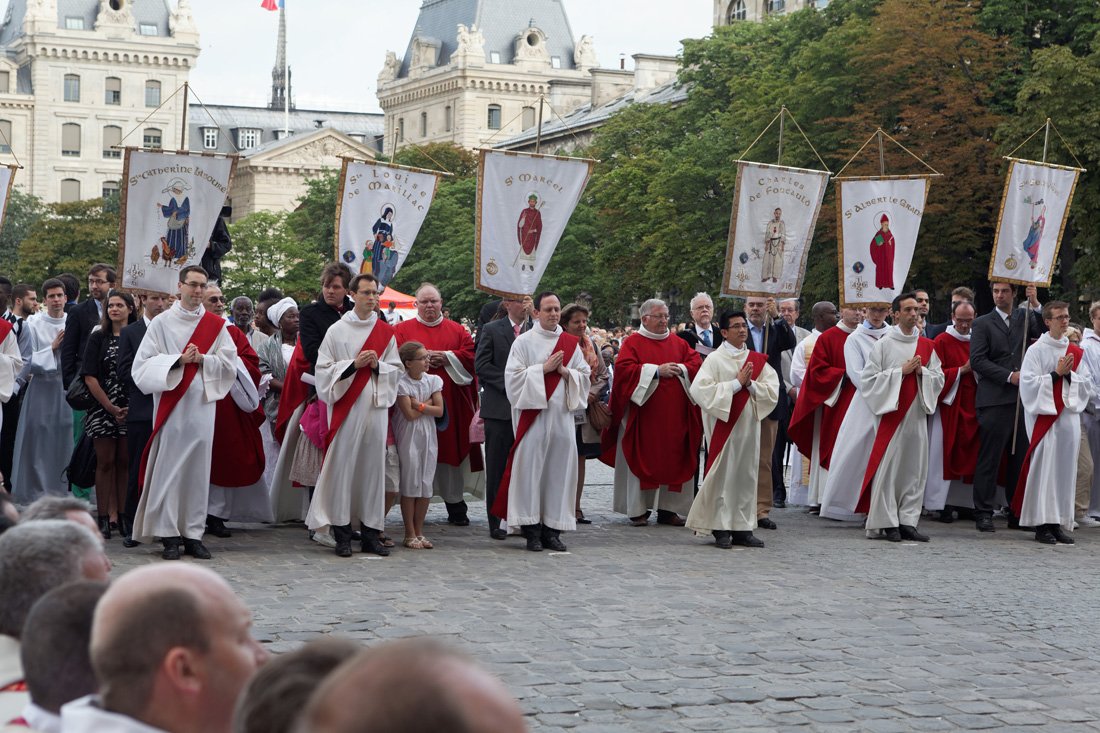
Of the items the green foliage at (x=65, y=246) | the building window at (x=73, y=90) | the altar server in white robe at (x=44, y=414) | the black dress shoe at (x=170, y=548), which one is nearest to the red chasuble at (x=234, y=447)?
the black dress shoe at (x=170, y=548)

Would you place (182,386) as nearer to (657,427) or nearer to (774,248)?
(657,427)

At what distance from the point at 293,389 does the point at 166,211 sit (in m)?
1.66

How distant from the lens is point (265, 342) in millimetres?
13250

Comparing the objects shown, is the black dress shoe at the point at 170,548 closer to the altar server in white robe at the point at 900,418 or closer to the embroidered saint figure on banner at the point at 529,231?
the embroidered saint figure on banner at the point at 529,231

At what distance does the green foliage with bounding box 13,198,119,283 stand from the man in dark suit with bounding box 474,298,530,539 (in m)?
63.0

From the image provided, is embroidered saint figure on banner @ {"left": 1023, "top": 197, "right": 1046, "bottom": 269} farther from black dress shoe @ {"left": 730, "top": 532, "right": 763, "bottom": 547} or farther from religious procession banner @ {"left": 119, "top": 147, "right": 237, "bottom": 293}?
religious procession banner @ {"left": 119, "top": 147, "right": 237, "bottom": 293}

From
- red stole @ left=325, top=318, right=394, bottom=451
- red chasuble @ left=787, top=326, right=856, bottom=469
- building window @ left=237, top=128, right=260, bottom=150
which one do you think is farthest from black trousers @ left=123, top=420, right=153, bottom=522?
building window @ left=237, top=128, right=260, bottom=150

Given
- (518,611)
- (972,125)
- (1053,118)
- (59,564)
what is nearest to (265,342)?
(518,611)

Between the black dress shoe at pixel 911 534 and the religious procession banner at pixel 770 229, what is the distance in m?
2.22

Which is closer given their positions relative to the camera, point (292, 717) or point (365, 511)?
point (292, 717)

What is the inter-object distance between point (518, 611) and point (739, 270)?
18.4 feet

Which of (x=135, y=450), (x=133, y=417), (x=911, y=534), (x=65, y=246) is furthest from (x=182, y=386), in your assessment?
(x=65, y=246)

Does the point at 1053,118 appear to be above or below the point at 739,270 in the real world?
above

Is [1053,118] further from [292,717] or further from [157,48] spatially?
[157,48]
